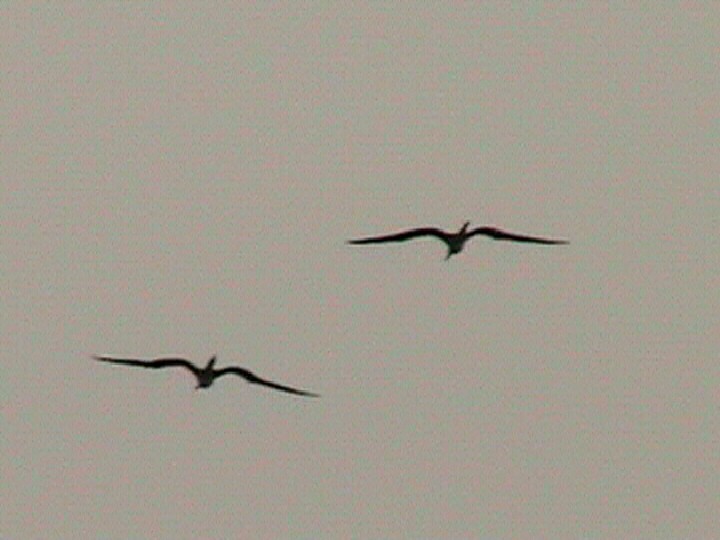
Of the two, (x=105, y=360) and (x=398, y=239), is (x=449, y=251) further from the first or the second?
(x=105, y=360)

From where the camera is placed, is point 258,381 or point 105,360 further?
point 258,381

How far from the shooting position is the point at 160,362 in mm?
50156

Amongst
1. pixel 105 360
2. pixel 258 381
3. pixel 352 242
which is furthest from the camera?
pixel 258 381

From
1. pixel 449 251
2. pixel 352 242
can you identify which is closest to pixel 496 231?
pixel 449 251

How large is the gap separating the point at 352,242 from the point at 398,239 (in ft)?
20.2

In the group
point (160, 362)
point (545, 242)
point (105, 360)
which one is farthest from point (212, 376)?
point (545, 242)

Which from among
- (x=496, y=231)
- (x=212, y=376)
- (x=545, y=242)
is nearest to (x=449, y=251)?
(x=496, y=231)

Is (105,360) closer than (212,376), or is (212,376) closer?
(105,360)

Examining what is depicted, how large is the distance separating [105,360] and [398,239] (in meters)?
10.0

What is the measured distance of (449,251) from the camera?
1898 inches

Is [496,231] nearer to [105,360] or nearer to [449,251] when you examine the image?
[449,251]

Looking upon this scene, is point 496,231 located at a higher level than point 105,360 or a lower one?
higher

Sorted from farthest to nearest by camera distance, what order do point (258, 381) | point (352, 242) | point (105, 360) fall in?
point (258, 381) → point (105, 360) → point (352, 242)

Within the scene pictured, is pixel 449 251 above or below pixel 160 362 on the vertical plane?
above
